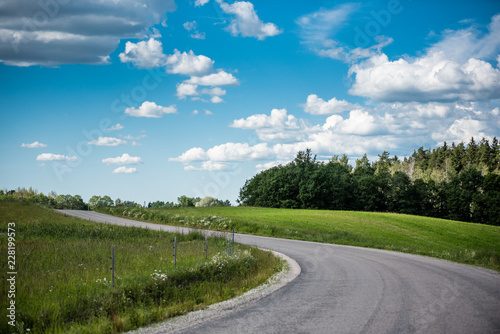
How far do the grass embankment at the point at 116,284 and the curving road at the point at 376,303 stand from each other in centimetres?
143

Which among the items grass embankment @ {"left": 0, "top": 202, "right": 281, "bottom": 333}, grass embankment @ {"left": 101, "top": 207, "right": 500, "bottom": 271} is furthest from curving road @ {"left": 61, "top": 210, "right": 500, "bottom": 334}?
grass embankment @ {"left": 101, "top": 207, "right": 500, "bottom": 271}

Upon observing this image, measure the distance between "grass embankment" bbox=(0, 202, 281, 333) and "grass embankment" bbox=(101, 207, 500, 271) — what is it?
1040 cm

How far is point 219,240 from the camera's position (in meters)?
21.7

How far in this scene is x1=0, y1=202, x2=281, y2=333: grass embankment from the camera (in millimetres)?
7672

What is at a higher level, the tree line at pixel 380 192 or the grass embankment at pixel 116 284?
the tree line at pixel 380 192

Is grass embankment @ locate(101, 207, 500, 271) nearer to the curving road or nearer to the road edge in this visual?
the curving road

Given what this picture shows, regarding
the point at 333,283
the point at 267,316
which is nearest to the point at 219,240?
the point at 333,283

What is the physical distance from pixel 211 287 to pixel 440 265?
10.4 metres

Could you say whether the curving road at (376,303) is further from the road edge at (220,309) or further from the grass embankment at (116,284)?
the grass embankment at (116,284)

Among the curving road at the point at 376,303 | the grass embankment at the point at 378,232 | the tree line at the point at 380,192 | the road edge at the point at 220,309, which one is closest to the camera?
the road edge at the point at 220,309

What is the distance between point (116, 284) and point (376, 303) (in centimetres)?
678

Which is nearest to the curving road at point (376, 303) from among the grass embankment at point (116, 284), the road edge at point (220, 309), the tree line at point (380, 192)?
the road edge at point (220, 309)

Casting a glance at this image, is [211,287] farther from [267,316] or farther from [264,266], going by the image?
[264,266]

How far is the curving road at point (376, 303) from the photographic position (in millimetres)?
7758
